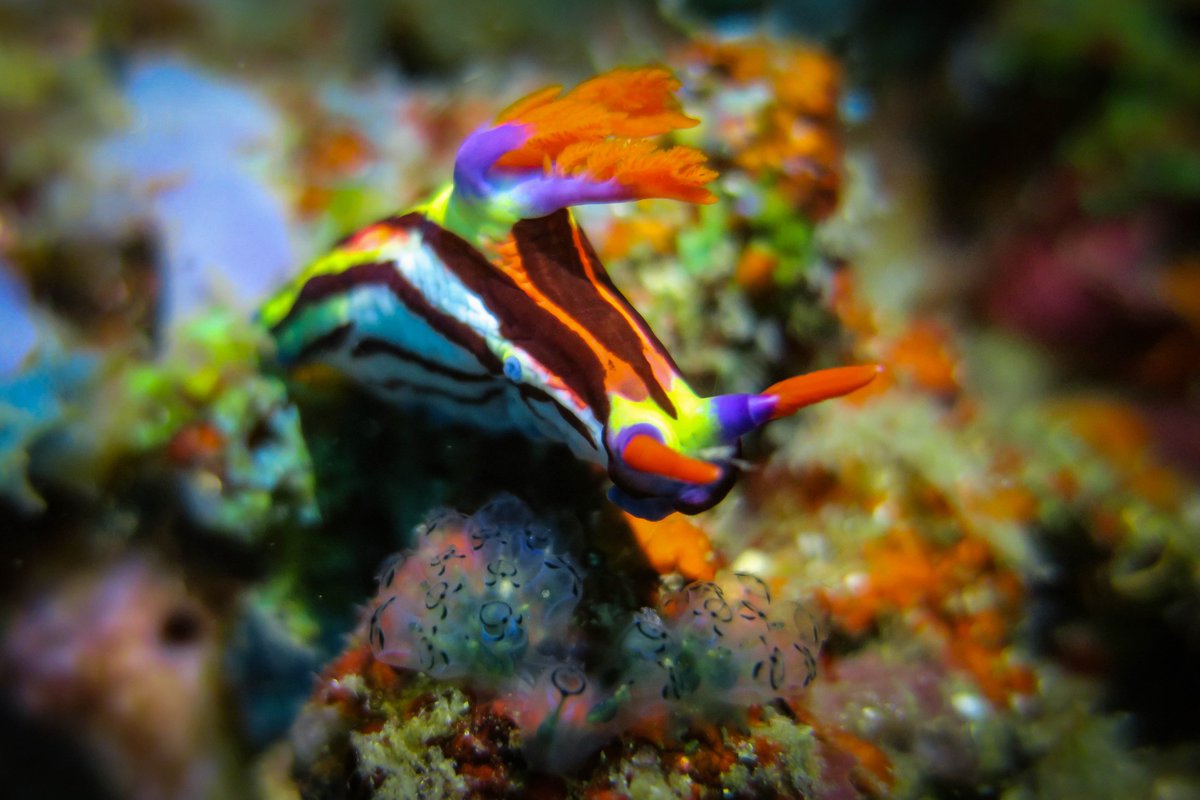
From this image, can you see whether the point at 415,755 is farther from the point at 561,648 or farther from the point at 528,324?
the point at 528,324

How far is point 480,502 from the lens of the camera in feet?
6.57

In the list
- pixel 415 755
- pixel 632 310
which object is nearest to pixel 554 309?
pixel 632 310

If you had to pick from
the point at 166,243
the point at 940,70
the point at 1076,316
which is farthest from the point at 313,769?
the point at 940,70

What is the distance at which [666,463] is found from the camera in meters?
1.35

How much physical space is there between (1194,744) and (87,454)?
159 inches

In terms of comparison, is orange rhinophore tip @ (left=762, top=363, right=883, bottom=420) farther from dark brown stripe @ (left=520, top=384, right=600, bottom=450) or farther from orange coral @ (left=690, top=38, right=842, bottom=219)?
orange coral @ (left=690, top=38, right=842, bottom=219)

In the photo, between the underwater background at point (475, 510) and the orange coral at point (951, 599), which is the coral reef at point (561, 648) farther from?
the orange coral at point (951, 599)

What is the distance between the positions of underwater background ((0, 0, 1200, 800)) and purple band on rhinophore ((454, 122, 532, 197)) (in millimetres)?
110

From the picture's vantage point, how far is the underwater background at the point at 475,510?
1599 millimetres

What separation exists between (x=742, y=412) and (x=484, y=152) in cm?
91

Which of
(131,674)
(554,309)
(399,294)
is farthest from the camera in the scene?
(131,674)

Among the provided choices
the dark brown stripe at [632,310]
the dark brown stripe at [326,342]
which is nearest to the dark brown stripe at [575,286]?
the dark brown stripe at [632,310]

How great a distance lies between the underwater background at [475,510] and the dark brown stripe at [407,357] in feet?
0.79

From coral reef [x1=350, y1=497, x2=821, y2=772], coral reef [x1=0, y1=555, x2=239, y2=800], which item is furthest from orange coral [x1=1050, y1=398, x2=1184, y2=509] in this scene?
coral reef [x1=0, y1=555, x2=239, y2=800]
